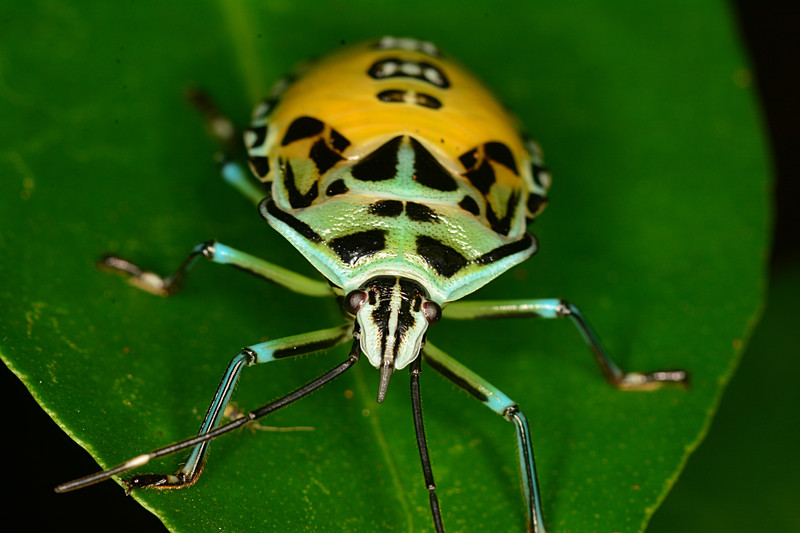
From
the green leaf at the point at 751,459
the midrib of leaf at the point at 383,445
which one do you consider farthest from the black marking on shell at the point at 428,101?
the green leaf at the point at 751,459

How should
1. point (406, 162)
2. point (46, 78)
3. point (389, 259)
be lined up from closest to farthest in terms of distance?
point (389, 259) < point (406, 162) < point (46, 78)

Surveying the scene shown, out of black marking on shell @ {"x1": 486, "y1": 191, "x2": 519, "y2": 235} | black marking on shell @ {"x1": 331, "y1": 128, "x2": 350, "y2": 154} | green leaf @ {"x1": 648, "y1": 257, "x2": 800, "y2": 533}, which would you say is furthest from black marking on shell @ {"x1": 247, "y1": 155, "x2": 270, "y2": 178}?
green leaf @ {"x1": 648, "y1": 257, "x2": 800, "y2": 533}

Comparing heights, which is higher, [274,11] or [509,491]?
[274,11]

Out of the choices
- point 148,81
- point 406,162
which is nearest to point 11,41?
point 148,81

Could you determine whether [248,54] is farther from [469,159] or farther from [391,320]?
[391,320]

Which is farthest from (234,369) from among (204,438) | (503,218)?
(503,218)

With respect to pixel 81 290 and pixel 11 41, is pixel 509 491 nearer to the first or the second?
pixel 81 290

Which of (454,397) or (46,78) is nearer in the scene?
(454,397)

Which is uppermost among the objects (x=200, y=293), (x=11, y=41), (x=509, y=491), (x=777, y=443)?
(x=11, y=41)
